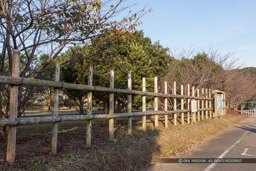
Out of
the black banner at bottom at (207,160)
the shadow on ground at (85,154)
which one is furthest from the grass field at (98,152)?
the black banner at bottom at (207,160)

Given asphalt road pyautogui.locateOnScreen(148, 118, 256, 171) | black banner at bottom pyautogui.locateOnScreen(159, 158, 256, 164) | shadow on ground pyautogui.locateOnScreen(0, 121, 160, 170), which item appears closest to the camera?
shadow on ground pyautogui.locateOnScreen(0, 121, 160, 170)

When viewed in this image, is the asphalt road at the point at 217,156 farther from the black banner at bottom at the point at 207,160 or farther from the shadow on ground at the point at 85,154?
the shadow on ground at the point at 85,154

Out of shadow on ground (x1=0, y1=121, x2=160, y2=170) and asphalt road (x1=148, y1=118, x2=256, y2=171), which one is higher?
shadow on ground (x1=0, y1=121, x2=160, y2=170)

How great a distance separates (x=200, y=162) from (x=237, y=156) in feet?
4.26

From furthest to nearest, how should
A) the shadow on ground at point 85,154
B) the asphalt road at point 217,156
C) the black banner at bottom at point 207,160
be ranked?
1. the black banner at bottom at point 207,160
2. the asphalt road at point 217,156
3. the shadow on ground at point 85,154

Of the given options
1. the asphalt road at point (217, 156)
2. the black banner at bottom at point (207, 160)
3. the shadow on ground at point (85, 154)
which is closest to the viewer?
the shadow on ground at point (85, 154)

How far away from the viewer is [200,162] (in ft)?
18.0

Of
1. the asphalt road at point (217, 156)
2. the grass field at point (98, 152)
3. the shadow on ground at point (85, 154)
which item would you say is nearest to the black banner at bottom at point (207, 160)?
the asphalt road at point (217, 156)

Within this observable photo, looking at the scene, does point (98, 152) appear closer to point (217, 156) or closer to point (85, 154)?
point (85, 154)

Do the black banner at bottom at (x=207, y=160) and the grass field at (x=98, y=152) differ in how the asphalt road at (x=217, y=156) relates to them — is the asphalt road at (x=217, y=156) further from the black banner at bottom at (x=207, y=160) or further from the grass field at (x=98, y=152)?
the grass field at (x=98, y=152)

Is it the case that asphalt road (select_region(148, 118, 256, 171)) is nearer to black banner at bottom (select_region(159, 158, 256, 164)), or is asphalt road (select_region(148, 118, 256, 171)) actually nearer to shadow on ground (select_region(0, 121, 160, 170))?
black banner at bottom (select_region(159, 158, 256, 164))

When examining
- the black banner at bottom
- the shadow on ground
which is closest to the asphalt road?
the black banner at bottom

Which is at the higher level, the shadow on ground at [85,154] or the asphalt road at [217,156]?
the shadow on ground at [85,154]

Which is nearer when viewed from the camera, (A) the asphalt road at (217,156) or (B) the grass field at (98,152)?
(B) the grass field at (98,152)
